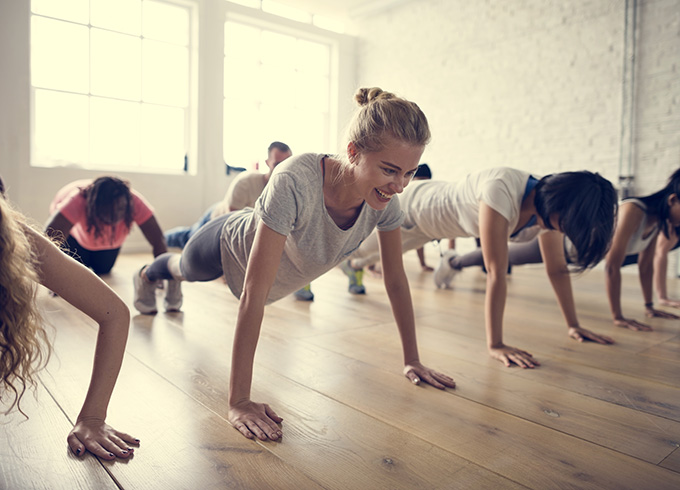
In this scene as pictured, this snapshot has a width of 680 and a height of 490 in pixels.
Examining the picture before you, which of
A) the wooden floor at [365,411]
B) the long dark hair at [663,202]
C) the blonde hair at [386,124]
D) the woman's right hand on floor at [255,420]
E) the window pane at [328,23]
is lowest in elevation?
the wooden floor at [365,411]

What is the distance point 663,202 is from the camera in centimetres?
233

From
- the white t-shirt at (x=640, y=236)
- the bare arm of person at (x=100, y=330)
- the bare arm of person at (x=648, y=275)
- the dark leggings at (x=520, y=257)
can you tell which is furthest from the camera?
the dark leggings at (x=520, y=257)

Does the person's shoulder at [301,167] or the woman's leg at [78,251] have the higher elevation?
the person's shoulder at [301,167]

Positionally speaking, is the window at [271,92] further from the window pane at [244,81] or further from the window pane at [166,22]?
the window pane at [166,22]

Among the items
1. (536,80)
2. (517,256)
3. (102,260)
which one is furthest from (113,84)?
(517,256)

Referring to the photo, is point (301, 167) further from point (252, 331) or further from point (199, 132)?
point (199, 132)

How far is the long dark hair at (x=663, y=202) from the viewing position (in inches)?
89.8

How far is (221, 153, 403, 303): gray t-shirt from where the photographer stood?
4.13ft

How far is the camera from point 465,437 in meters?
1.17

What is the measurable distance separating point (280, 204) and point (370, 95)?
0.36 m

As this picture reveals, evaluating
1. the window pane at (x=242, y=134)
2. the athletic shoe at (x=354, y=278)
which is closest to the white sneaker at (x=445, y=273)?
the athletic shoe at (x=354, y=278)

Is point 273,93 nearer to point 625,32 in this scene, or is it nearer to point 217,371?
point 625,32

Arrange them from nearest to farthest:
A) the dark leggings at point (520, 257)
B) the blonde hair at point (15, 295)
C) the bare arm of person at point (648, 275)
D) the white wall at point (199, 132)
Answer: the blonde hair at point (15, 295), the bare arm of person at point (648, 275), the dark leggings at point (520, 257), the white wall at point (199, 132)

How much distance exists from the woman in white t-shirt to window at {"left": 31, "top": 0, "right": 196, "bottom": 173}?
448cm
